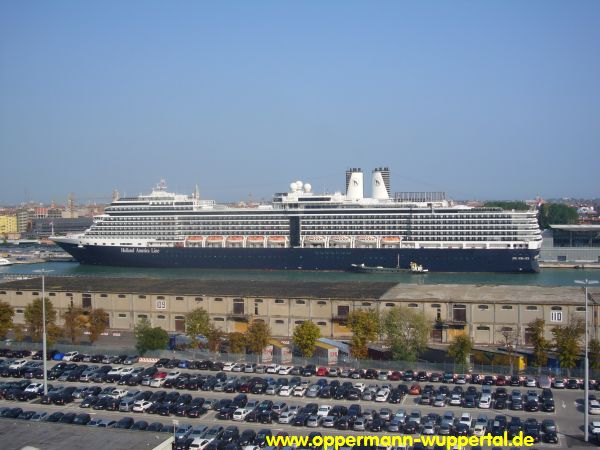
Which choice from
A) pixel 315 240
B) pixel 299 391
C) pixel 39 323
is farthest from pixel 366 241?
pixel 299 391

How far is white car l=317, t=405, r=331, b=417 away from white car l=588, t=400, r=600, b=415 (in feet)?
11.8

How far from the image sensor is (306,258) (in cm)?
3070

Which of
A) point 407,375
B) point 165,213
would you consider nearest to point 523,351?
point 407,375

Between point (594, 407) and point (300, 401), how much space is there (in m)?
4.11

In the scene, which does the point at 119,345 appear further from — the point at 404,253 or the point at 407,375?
the point at 404,253

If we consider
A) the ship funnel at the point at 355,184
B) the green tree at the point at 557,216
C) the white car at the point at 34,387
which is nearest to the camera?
the white car at the point at 34,387

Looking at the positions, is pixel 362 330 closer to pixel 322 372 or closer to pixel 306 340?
pixel 306 340

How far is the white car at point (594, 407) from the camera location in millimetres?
9820

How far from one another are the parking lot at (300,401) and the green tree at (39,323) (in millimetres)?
1926

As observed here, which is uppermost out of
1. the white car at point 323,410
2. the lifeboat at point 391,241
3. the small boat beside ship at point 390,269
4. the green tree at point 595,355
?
the lifeboat at point 391,241

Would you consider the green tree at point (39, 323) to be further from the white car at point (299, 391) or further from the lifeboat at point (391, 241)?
the lifeboat at point (391, 241)

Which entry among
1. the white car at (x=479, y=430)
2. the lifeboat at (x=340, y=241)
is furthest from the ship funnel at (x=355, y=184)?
the white car at (x=479, y=430)

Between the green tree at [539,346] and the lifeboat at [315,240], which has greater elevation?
the lifeboat at [315,240]

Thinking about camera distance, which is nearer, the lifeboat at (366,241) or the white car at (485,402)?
the white car at (485,402)
